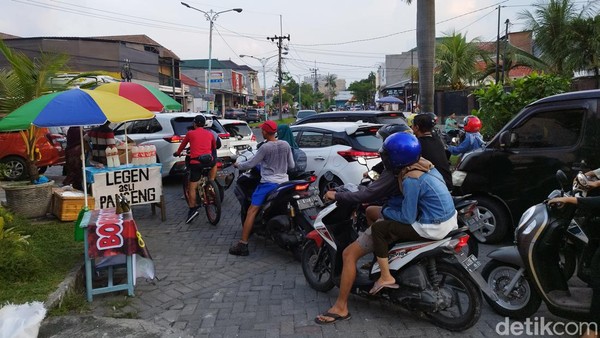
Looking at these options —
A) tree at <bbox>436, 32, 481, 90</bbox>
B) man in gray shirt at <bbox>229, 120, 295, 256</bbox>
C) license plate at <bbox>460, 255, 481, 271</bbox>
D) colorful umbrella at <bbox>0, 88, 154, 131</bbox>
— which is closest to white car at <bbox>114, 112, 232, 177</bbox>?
colorful umbrella at <bbox>0, 88, 154, 131</bbox>

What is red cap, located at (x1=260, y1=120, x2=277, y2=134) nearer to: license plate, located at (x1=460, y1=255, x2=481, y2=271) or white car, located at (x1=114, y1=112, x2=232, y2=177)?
license plate, located at (x1=460, y1=255, x2=481, y2=271)

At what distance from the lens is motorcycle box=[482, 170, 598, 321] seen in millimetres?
3676

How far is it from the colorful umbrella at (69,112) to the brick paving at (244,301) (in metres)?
1.88

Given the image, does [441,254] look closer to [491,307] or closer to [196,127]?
[491,307]

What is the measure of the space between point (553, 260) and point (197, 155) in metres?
5.38

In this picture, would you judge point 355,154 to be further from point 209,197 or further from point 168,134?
point 168,134

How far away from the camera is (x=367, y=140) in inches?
316

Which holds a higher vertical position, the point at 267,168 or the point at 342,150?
the point at 342,150

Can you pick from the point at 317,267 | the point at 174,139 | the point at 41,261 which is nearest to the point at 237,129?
the point at 174,139

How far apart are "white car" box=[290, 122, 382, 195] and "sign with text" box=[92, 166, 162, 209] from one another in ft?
8.94

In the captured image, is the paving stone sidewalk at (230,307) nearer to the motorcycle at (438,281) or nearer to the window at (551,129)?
the motorcycle at (438,281)

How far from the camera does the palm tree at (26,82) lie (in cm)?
720

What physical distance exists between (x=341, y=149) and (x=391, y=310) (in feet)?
13.4

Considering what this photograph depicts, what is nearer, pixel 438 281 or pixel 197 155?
pixel 438 281
